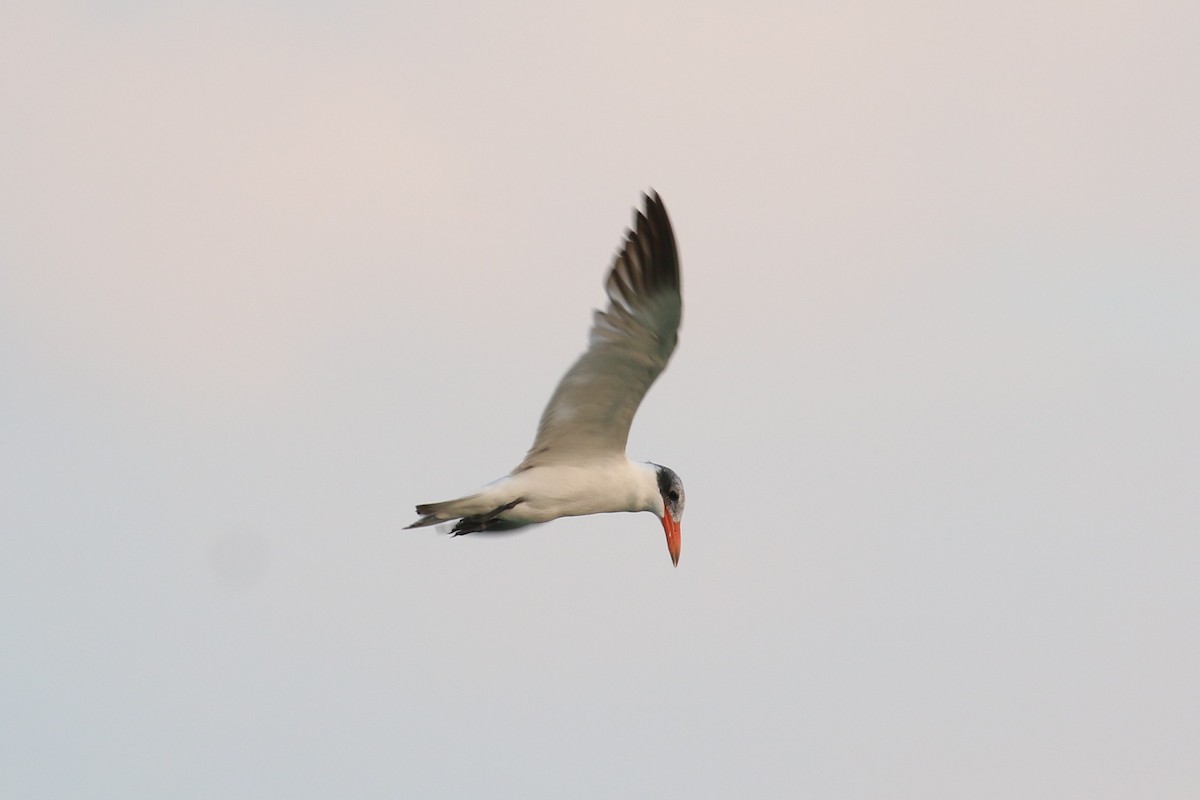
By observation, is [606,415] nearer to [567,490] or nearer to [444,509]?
[567,490]

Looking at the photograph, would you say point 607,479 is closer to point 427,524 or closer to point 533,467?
point 533,467

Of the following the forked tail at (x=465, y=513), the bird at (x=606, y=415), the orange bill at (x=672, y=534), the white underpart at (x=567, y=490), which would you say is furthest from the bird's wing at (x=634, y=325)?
the orange bill at (x=672, y=534)

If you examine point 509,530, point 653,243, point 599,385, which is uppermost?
point 653,243

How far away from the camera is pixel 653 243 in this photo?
12.6 metres

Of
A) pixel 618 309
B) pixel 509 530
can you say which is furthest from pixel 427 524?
pixel 618 309

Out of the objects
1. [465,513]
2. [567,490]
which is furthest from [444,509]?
[567,490]

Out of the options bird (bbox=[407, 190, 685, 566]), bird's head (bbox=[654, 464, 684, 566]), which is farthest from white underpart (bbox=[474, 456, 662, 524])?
bird's head (bbox=[654, 464, 684, 566])

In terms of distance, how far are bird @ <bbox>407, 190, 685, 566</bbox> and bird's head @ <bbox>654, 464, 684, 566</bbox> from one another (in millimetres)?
35

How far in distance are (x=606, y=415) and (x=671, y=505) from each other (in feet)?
4.44

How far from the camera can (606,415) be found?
13062 millimetres

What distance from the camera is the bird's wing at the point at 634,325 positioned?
12500 mm

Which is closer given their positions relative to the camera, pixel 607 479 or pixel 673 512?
pixel 607 479

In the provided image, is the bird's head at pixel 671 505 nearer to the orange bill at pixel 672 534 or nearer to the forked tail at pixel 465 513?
the orange bill at pixel 672 534

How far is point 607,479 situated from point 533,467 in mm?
535
